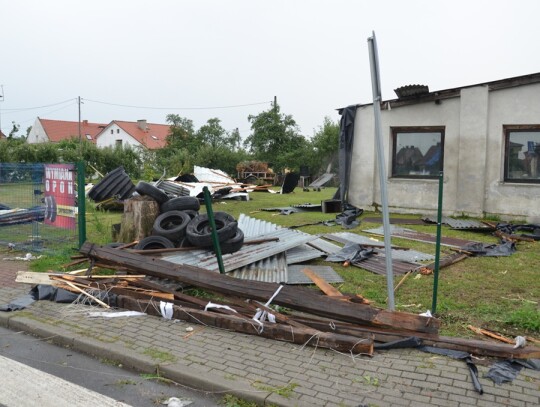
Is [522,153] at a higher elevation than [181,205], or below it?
higher

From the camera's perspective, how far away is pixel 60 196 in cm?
894

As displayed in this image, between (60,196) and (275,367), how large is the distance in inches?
244

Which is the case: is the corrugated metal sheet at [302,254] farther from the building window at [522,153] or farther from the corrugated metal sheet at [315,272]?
the building window at [522,153]

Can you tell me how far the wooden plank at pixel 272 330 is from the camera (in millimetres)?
4602

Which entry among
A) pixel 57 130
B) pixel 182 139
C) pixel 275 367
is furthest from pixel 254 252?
pixel 57 130

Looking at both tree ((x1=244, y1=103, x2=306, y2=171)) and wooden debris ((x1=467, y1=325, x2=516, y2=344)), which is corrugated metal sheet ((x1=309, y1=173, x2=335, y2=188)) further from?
wooden debris ((x1=467, y1=325, x2=516, y2=344))

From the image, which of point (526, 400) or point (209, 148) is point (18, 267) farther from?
point (209, 148)

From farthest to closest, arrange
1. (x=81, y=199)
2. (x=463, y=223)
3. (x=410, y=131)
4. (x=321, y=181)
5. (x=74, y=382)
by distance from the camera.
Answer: (x=321, y=181), (x=410, y=131), (x=463, y=223), (x=81, y=199), (x=74, y=382)

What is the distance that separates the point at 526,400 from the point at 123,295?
14.7 feet

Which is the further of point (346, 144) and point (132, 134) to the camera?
point (132, 134)

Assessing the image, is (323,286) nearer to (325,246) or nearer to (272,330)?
(272,330)

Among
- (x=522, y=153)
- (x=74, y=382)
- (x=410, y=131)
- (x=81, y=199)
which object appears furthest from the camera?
(x=410, y=131)

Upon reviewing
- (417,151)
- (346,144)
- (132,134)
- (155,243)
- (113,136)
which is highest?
(132,134)

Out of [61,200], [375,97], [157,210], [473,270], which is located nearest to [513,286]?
[473,270]
